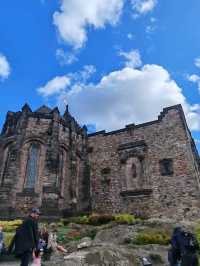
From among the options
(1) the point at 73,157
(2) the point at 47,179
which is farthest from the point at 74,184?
(2) the point at 47,179

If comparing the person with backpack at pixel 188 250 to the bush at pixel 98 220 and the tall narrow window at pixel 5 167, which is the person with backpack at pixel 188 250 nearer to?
the bush at pixel 98 220

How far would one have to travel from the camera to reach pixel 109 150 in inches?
1052

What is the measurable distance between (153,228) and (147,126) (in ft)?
38.1

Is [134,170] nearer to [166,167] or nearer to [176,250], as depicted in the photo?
[166,167]

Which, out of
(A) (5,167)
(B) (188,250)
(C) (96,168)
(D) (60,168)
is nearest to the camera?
(B) (188,250)

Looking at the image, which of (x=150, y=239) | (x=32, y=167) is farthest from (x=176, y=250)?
(x=32, y=167)

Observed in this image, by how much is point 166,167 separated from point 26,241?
18541 millimetres

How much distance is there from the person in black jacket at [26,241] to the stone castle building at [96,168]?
12.9 metres

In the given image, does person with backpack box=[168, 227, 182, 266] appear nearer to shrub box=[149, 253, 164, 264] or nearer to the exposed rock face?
the exposed rock face

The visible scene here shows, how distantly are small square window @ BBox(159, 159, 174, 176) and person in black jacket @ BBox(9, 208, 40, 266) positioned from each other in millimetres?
17933

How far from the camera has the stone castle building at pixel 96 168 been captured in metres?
20.5

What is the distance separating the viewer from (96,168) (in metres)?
26.6

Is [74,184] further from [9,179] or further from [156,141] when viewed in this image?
[156,141]

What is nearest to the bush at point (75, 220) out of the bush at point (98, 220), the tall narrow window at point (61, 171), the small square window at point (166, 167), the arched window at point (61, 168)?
the bush at point (98, 220)
